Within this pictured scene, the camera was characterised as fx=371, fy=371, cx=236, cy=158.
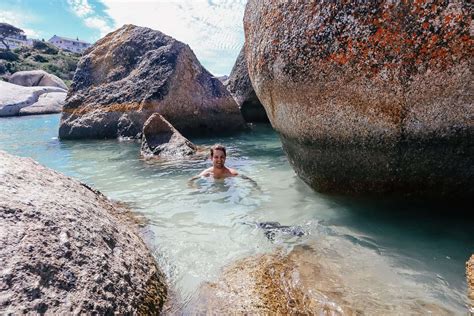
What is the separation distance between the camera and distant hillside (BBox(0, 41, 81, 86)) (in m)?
49.9

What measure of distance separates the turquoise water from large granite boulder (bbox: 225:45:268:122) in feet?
32.8

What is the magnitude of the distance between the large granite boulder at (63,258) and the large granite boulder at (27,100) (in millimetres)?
27036

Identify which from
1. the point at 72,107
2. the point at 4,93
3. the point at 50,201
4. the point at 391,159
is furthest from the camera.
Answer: the point at 4,93

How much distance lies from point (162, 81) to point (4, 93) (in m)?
20.8

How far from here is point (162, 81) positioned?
1245 cm

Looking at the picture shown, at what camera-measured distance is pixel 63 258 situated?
2.12m

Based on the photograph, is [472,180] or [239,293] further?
[472,180]

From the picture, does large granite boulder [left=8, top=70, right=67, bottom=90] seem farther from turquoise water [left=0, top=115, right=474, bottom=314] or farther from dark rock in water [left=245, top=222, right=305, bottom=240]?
dark rock in water [left=245, top=222, right=305, bottom=240]

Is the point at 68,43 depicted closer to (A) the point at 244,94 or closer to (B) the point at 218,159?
(A) the point at 244,94

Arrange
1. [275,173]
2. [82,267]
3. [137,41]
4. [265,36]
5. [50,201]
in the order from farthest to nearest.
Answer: [137,41]
[275,173]
[265,36]
[50,201]
[82,267]

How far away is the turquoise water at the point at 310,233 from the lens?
2826 millimetres

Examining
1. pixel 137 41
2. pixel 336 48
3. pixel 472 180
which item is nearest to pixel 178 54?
pixel 137 41

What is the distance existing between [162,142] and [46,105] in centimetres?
2313

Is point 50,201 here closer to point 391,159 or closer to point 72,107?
point 391,159
